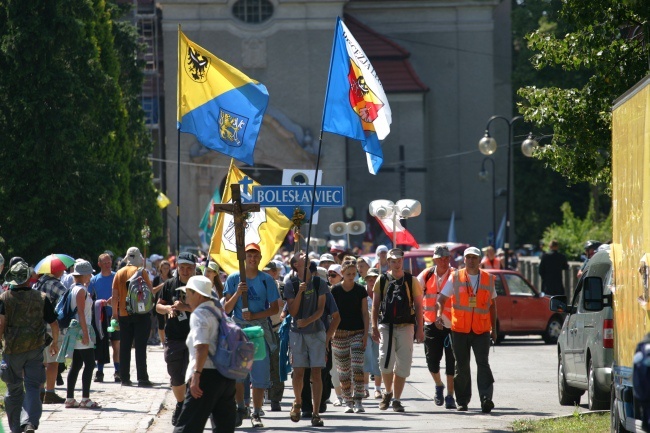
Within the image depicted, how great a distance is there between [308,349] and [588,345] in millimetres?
3022

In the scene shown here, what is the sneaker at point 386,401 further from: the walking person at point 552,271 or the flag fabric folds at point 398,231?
the walking person at point 552,271

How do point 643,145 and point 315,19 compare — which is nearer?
point 643,145

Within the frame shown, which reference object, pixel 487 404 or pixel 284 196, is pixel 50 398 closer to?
pixel 284 196

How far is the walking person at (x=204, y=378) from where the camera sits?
937cm

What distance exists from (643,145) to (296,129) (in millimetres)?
46310

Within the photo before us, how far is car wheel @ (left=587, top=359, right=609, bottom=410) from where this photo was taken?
548 inches

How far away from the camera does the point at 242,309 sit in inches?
516

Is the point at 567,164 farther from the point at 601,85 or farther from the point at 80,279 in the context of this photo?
the point at 80,279

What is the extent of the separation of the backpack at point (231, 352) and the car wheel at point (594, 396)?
18.0 ft

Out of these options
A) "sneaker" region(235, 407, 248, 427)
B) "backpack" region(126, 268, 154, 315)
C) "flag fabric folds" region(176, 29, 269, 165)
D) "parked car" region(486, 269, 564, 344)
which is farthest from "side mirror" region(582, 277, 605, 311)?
"parked car" region(486, 269, 564, 344)

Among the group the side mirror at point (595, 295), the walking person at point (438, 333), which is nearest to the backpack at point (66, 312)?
the walking person at point (438, 333)

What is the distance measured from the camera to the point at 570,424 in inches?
504

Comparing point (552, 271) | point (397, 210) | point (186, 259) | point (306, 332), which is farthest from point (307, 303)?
point (552, 271)

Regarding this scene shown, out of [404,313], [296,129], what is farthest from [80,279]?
[296,129]
